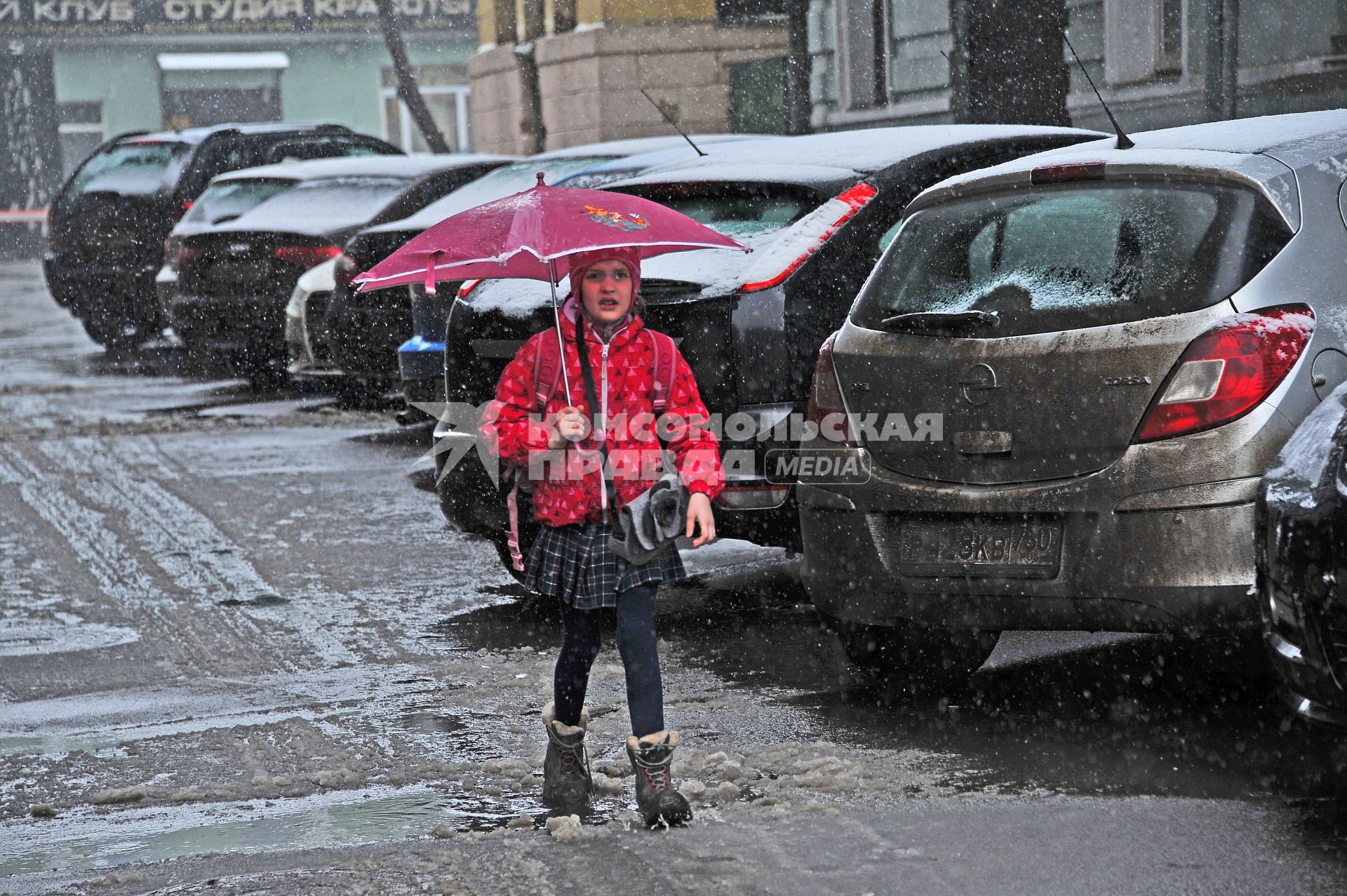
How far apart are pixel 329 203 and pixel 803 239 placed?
7.92m

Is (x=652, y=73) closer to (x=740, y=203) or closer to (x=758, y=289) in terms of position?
(x=740, y=203)

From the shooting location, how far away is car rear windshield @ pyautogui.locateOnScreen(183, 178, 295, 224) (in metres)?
14.9

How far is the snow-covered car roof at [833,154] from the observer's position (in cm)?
669

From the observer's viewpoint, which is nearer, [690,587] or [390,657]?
[390,657]

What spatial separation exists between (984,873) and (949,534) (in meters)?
1.28

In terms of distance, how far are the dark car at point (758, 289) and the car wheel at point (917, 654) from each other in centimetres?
64

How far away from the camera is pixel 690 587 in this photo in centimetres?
752

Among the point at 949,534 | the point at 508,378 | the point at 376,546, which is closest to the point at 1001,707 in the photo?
the point at 949,534

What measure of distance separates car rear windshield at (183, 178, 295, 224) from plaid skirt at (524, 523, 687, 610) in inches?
413

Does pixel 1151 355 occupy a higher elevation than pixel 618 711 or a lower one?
higher

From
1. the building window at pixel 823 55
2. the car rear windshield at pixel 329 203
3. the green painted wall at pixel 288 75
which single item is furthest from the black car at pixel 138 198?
the green painted wall at pixel 288 75

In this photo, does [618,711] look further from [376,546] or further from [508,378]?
[376,546]

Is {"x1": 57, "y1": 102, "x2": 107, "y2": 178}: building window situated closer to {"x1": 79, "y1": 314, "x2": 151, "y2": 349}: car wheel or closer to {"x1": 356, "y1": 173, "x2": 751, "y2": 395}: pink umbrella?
{"x1": 79, "y1": 314, "x2": 151, "y2": 349}: car wheel

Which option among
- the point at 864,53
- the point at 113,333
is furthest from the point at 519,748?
the point at 864,53
